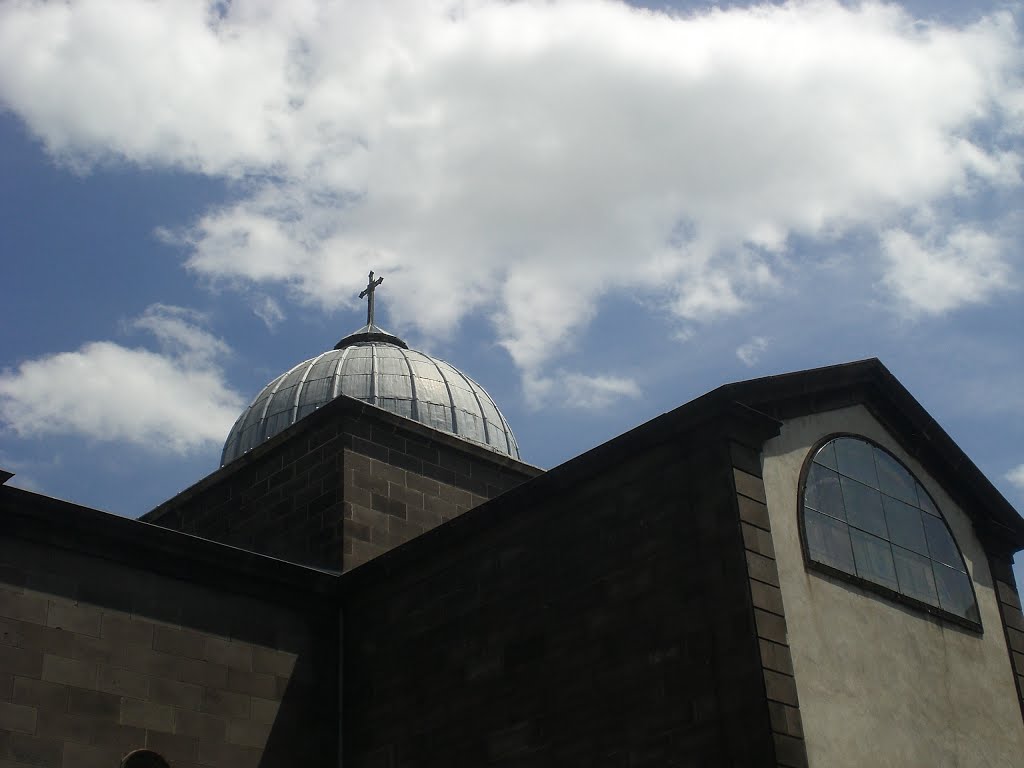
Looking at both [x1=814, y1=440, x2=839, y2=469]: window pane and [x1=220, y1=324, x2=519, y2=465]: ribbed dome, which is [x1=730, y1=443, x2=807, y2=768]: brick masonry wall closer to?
[x1=814, y1=440, x2=839, y2=469]: window pane

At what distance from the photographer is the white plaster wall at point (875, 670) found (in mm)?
13812

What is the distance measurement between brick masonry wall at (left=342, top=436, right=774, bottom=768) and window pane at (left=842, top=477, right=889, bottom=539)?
237cm

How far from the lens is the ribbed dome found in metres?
24.1

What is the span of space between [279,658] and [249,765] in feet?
4.90

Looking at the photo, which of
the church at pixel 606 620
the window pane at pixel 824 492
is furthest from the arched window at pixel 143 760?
the window pane at pixel 824 492

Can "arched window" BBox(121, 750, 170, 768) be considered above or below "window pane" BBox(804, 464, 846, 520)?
below

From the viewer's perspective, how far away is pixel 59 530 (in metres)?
15.8

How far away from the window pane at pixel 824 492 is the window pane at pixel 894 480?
109cm

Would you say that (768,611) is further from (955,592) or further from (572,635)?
(955,592)

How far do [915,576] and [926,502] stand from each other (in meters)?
1.49

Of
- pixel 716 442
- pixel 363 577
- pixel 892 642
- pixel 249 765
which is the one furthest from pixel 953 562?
pixel 249 765

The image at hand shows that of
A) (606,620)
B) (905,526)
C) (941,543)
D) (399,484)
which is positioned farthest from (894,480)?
(399,484)

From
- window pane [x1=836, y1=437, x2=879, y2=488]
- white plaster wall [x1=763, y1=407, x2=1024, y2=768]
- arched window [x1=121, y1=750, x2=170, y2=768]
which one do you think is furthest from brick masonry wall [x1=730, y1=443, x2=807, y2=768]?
arched window [x1=121, y1=750, x2=170, y2=768]

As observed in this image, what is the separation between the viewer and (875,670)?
1461 centimetres
